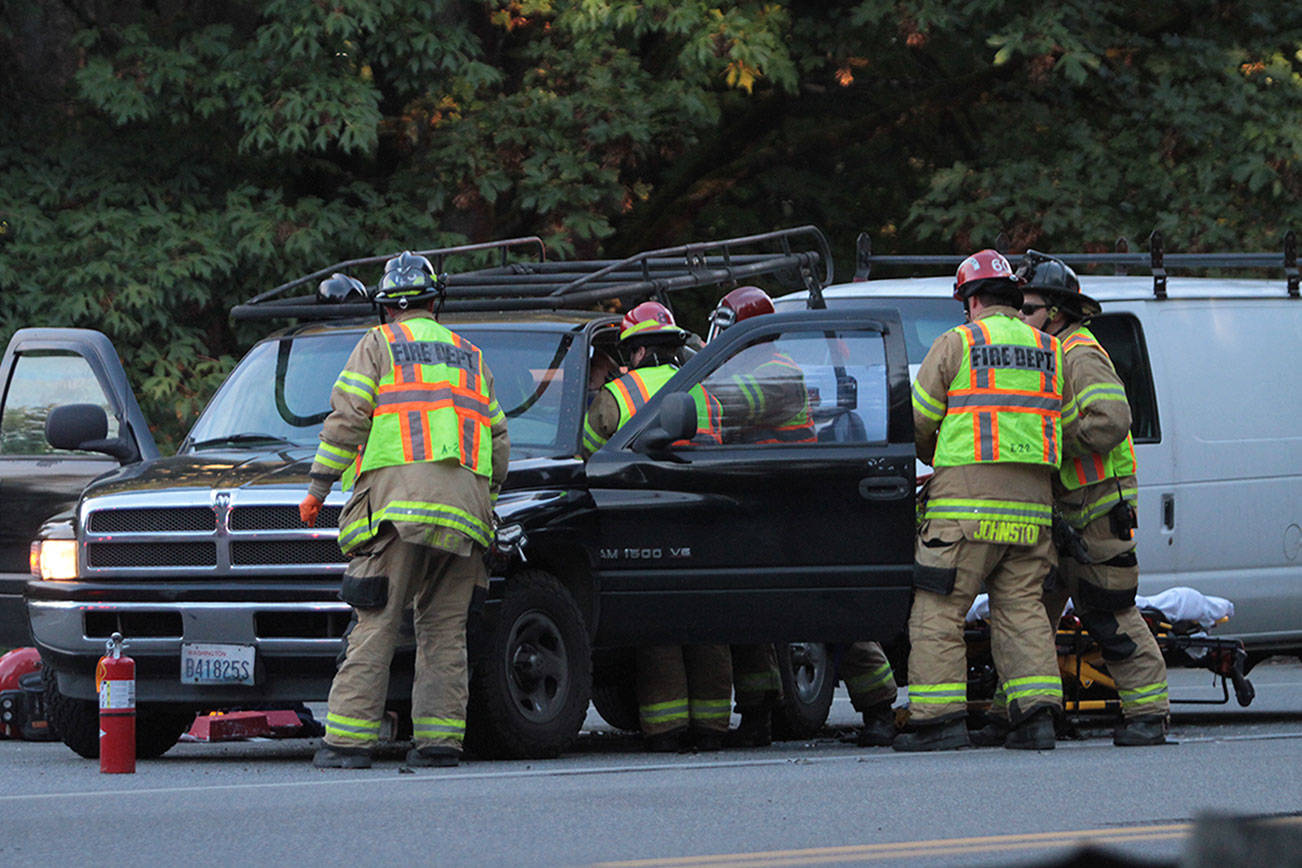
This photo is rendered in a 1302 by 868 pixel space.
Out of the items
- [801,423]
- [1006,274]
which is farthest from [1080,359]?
[801,423]

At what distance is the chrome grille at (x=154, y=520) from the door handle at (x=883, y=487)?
264cm

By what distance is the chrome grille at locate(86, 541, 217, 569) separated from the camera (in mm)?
8586

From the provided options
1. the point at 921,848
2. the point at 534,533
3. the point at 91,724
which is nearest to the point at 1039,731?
the point at 534,533

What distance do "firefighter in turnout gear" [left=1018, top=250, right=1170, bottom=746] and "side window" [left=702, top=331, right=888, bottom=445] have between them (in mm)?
839

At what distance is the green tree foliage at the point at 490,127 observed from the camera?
16.0m

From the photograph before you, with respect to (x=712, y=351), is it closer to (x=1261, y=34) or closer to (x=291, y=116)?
(x=291, y=116)

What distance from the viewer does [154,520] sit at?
870cm

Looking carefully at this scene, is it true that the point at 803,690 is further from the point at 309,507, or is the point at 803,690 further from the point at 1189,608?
the point at 309,507

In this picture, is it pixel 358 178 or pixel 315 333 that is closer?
pixel 315 333

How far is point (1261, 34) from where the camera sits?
17828 millimetres

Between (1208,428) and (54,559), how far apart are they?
6013 mm

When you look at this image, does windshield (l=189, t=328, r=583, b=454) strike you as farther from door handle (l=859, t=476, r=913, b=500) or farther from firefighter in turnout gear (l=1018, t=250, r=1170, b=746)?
firefighter in turnout gear (l=1018, t=250, r=1170, b=746)

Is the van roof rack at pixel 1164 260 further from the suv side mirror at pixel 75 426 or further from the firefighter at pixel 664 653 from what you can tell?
the suv side mirror at pixel 75 426

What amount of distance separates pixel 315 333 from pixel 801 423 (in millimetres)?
2228
